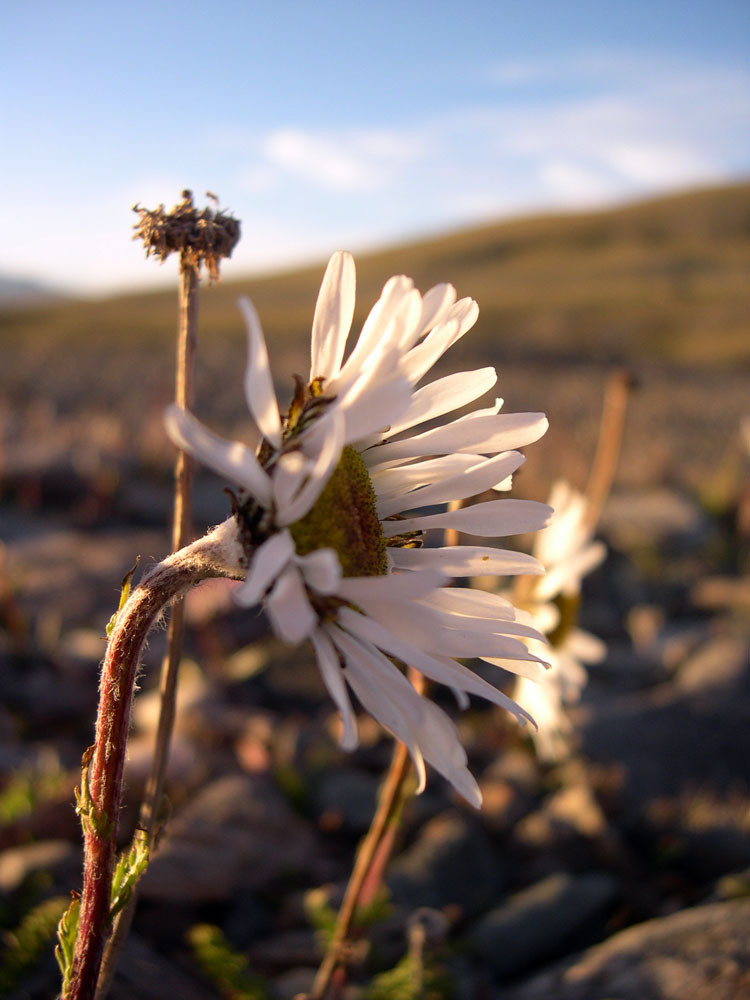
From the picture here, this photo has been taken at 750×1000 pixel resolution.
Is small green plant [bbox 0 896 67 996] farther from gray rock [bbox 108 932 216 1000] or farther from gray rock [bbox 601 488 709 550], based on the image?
gray rock [bbox 601 488 709 550]

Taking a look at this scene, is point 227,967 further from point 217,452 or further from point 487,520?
point 217,452

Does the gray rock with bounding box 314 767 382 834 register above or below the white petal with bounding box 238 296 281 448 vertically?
below

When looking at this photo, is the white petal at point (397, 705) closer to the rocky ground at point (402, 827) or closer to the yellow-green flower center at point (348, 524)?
the yellow-green flower center at point (348, 524)

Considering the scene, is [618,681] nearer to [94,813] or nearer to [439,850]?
[439,850]

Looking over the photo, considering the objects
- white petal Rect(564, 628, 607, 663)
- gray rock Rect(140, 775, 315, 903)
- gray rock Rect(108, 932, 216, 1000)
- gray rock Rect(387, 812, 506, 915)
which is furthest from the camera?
gray rock Rect(387, 812, 506, 915)

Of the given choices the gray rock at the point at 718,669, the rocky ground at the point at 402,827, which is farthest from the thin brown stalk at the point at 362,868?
the gray rock at the point at 718,669

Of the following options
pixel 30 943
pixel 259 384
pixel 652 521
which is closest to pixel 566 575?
pixel 259 384

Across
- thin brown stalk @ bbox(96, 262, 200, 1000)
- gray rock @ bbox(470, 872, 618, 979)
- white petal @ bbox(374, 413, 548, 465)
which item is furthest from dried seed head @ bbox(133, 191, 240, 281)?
gray rock @ bbox(470, 872, 618, 979)
